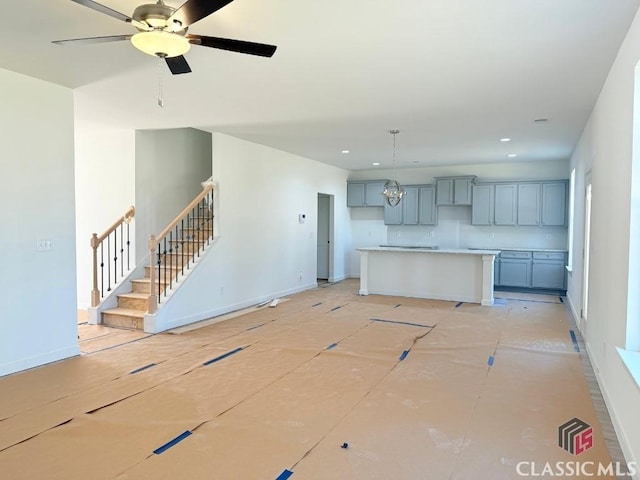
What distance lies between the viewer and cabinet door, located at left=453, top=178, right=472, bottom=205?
9.22m

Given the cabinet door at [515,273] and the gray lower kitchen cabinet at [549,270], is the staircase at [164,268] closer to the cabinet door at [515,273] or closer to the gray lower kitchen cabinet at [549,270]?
the cabinet door at [515,273]

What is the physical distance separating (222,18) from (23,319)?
3.29m

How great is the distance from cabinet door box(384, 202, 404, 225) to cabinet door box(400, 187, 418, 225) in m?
0.09

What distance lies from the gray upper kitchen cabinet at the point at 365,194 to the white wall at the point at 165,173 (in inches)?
150

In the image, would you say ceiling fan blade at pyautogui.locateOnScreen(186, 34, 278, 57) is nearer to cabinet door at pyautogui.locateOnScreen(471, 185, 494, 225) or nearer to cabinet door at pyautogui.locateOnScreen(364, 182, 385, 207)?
cabinet door at pyautogui.locateOnScreen(471, 185, 494, 225)

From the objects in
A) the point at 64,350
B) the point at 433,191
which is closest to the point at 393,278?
the point at 433,191

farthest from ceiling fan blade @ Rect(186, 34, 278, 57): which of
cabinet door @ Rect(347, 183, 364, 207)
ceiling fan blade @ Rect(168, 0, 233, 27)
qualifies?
cabinet door @ Rect(347, 183, 364, 207)

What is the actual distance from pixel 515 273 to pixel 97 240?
7.52 meters

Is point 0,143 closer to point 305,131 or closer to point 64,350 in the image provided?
point 64,350

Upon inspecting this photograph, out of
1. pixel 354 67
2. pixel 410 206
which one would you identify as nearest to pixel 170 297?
pixel 354 67

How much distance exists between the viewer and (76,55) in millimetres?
3436

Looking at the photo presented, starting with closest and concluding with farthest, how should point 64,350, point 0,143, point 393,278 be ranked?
point 0,143 → point 64,350 → point 393,278

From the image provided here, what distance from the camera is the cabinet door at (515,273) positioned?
8.53 meters

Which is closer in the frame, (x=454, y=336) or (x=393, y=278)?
(x=454, y=336)
